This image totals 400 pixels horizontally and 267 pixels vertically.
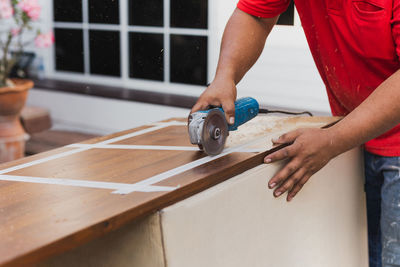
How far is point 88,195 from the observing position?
1.03 m

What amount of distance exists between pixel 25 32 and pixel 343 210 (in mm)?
3657

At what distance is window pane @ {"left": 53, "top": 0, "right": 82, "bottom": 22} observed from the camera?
429 cm

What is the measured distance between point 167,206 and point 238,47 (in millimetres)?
684

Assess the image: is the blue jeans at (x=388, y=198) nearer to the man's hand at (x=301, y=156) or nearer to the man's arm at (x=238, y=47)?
the man's hand at (x=301, y=156)

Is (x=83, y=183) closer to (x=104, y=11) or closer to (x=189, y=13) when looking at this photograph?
(x=189, y=13)

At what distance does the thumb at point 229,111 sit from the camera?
1312 millimetres

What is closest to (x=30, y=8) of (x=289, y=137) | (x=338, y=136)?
(x=289, y=137)

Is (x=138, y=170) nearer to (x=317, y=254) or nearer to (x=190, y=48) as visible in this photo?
(x=317, y=254)

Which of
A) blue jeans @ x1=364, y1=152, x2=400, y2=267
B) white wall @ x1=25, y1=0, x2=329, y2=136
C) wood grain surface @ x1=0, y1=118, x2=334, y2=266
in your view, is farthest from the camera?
white wall @ x1=25, y1=0, x2=329, y2=136

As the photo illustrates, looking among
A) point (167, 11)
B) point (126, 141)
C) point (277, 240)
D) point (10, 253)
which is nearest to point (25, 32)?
point (167, 11)

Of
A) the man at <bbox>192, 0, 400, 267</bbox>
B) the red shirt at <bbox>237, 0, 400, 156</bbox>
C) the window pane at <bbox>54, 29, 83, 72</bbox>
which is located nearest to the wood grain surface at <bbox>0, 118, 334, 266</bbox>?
the man at <bbox>192, 0, 400, 267</bbox>

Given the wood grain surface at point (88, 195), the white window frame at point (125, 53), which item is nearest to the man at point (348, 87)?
the wood grain surface at point (88, 195)

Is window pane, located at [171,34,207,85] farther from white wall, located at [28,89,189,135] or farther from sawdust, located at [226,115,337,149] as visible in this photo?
sawdust, located at [226,115,337,149]

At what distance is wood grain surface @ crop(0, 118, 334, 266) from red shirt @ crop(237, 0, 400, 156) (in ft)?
1.27
